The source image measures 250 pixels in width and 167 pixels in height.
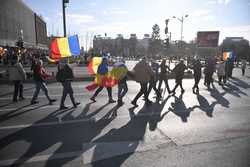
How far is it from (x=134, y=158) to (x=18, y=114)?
4.41 meters

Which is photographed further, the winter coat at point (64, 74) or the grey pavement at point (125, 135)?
the winter coat at point (64, 74)

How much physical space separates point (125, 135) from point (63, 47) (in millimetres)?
4699

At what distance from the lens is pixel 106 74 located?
8641 millimetres

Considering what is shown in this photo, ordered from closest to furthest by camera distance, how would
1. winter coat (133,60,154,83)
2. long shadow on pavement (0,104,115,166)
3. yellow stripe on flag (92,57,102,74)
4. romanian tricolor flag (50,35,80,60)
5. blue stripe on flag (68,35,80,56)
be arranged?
long shadow on pavement (0,104,115,166), winter coat (133,60,154,83), romanian tricolor flag (50,35,80,60), blue stripe on flag (68,35,80,56), yellow stripe on flag (92,57,102,74)

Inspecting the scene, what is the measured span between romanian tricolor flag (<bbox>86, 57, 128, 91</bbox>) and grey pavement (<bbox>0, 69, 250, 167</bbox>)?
742 millimetres

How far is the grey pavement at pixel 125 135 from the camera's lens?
161 inches

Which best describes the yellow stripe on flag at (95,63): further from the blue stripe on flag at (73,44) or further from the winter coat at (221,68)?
the winter coat at (221,68)

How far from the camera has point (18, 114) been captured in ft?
22.6

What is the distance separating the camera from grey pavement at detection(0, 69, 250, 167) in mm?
4102

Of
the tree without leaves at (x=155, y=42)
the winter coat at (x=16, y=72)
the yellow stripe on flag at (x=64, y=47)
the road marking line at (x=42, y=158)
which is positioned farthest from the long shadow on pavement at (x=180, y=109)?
the tree without leaves at (x=155, y=42)

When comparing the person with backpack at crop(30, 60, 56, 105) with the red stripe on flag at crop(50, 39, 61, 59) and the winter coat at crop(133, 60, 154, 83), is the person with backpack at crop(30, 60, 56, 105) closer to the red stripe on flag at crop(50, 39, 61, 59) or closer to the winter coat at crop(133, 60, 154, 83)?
the red stripe on flag at crop(50, 39, 61, 59)

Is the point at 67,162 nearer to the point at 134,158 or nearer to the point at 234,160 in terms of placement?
the point at 134,158

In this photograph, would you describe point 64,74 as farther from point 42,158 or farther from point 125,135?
point 42,158

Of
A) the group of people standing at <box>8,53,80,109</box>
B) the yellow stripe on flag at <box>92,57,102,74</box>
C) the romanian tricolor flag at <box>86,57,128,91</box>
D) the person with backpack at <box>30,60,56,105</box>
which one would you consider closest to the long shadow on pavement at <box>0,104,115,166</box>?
the group of people standing at <box>8,53,80,109</box>
